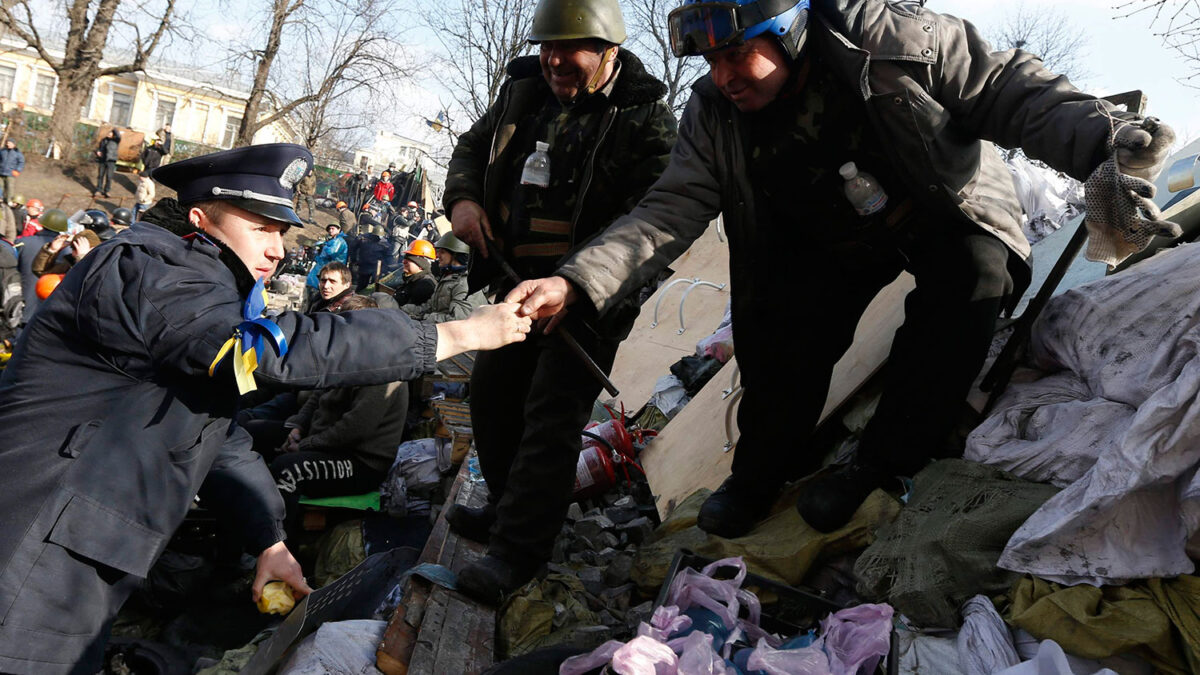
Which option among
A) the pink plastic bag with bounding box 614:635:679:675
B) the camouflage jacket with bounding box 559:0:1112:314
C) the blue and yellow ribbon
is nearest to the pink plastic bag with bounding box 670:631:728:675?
the pink plastic bag with bounding box 614:635:679:675

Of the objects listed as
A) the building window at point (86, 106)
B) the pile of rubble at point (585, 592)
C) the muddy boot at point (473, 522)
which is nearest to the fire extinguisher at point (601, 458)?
the pile of rubble at point (585, 592)

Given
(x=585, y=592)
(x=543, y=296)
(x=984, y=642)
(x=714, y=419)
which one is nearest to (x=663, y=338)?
(x=714, y=419)

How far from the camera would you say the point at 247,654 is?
3117mm

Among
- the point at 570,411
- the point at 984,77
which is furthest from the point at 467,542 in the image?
the point at 984,77

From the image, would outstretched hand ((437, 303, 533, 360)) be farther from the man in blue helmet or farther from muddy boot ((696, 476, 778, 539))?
muddy boot ((696, 476, 778, 539))

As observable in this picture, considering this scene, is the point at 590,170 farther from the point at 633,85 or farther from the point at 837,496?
the point at 837,496

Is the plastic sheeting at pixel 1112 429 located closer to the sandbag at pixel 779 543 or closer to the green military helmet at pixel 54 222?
the sandbag at pixel 779 543

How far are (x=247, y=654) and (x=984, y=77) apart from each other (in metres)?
3.35

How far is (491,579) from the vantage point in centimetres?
265

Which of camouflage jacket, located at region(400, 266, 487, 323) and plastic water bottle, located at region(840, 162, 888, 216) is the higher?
plastic water bottle, located at region(840, 162, 888, 216)

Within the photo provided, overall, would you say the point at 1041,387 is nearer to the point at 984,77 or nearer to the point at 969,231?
the point at 969,231

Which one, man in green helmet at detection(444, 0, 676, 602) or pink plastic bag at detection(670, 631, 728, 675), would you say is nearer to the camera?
pink plastic bag at detection(670, 631, 728, 675)

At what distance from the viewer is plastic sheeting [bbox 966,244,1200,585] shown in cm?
189

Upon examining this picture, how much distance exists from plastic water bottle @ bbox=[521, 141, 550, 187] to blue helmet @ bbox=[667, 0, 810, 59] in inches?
28.4
